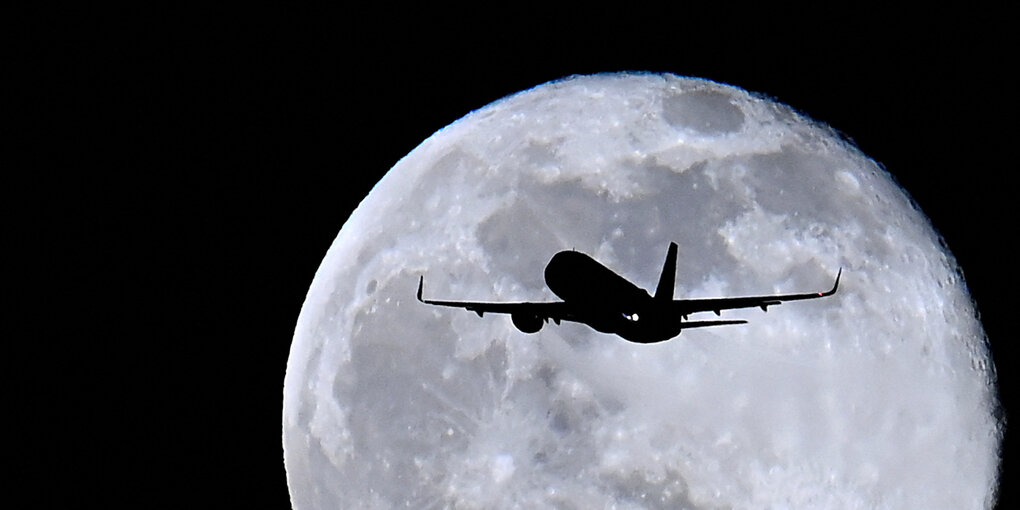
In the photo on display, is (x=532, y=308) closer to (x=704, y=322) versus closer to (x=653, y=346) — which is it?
(x=653, y=346)

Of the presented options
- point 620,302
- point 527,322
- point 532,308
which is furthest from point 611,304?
point 527,322

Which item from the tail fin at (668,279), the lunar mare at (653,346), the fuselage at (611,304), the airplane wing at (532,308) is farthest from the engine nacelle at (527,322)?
the tail fin at (668,279)

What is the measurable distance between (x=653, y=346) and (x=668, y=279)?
4.79 ft

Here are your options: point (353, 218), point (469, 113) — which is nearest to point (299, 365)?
point (353, 218)

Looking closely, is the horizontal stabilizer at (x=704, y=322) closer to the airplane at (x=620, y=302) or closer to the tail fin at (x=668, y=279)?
the airplane at (x=620, y=302)

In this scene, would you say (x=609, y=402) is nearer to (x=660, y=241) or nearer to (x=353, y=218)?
(x=660, y=241)

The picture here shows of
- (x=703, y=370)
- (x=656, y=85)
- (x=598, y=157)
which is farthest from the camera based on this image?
(x=656, y=85)

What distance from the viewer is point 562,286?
12812mm

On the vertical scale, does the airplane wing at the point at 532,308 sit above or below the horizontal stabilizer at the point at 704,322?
above

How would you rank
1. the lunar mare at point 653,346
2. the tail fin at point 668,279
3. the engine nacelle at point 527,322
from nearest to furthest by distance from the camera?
the tail fin at point 668,279, the engine nacelle at point 527,322, the lunar mare at point 653,346

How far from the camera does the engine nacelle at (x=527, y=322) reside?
13102 mm

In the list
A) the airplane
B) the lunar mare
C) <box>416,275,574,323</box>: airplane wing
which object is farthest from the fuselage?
the lunar mare

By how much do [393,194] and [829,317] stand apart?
666 cm

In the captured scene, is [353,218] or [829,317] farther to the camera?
[353,218]
